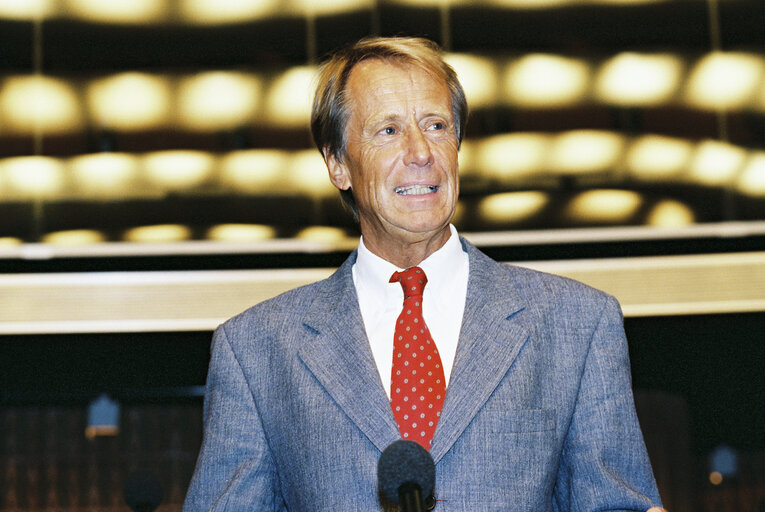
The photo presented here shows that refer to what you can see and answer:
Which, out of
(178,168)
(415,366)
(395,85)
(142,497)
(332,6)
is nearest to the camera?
(415,366)

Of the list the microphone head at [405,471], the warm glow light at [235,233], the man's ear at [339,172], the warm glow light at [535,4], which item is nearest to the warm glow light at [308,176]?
the warm glow light at [235,233]

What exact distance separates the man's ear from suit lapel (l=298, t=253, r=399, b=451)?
0.25m

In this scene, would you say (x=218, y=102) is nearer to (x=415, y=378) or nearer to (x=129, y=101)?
(x=129, y=101)

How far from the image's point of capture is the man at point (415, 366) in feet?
5.16

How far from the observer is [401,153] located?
1840 millimetres

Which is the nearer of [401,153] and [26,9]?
[401,153]

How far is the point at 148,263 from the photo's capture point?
4.56 meters

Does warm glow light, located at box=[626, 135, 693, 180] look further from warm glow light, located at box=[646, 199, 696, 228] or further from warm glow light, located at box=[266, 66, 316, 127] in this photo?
warm glow light, located at box=[266, 66, 316, 127]

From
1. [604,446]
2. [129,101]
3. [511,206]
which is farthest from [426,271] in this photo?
[129,101]

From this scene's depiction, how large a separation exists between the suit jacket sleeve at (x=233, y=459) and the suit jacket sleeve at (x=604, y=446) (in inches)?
20.7

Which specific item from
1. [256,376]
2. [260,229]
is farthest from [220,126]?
[256,376]

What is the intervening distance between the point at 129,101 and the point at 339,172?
2982 mm

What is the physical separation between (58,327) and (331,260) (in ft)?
4.33

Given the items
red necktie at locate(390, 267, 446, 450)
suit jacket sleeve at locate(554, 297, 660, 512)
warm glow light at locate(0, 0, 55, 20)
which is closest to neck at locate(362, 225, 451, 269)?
red necktie at locate(390, 267, 446, 450)
